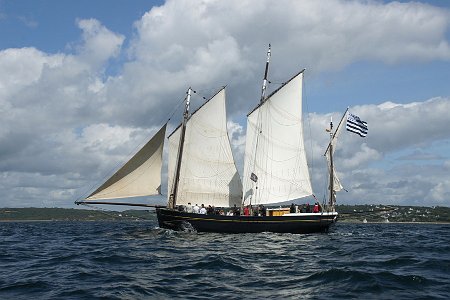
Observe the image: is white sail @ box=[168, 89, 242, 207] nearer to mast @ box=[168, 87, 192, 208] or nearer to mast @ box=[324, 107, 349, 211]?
mast @ box=[168, 87, 192, 208]

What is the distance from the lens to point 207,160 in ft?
182

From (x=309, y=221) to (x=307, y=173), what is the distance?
5733 mm

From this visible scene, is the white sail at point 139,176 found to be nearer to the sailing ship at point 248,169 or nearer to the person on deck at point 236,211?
the sailing ship at point 248,169

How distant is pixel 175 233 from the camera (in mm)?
51312

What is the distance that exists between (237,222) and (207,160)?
7.98 m

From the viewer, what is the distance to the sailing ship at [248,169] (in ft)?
177

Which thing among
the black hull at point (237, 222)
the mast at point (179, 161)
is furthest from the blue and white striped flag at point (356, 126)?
the mast at point (179, 161)

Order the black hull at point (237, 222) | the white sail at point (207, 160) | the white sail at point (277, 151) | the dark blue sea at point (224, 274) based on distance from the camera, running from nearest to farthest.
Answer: the dark blue sea at point (224, 274) → the black hull at point (237, 222) → the white sail at point (207, 160) → the white sail at point (277, 151)

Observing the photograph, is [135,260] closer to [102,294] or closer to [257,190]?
[102,294]

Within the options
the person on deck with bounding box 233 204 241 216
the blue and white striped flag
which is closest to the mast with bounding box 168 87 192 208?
the person on deck with bounding box 233 204 241 216

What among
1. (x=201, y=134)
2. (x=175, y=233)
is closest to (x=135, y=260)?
(x=175, y=233)

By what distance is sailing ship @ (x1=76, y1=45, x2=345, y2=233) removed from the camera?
2126 inches

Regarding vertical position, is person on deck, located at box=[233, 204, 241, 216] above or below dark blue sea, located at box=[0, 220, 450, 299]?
above

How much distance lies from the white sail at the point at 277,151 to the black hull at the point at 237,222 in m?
3.60
